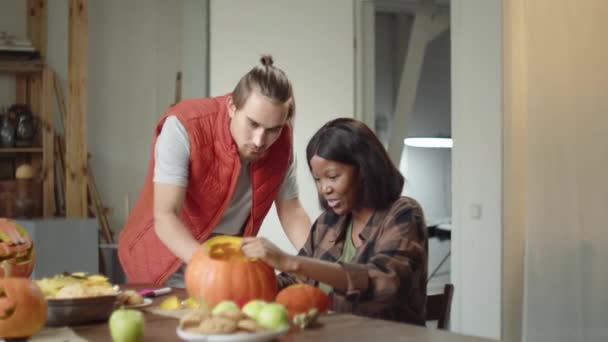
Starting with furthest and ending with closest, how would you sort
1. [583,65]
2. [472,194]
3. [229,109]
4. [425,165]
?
[425,165]
[472,194]
[583,65]
[229,109]

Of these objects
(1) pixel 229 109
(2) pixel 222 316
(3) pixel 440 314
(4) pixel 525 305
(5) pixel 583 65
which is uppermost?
(5) pixel 583 65

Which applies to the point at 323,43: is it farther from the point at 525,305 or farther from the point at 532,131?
the point at 525,305

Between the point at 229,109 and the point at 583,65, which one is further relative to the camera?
the point at 583,65

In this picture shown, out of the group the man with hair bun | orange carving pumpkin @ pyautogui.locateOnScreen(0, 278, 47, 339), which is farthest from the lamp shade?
orange carving pumpkin @ pyautogui.locateOnScreen(0, 278, 47, 339)

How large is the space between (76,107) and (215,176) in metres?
2.54

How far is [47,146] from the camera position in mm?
4723

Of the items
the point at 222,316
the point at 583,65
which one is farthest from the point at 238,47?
the point at 222,316

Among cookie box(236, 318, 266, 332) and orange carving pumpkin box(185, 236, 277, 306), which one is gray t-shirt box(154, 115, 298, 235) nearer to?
orange carving pumpkin box(185, 236, 277, 306)

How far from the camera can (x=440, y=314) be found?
2080 millimetres

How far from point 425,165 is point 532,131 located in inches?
136

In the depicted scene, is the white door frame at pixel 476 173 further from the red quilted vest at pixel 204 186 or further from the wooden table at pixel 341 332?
the wooden table at pixel 341 332

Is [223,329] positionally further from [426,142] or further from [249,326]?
[426,142]

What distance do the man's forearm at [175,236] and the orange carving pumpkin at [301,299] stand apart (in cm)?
47

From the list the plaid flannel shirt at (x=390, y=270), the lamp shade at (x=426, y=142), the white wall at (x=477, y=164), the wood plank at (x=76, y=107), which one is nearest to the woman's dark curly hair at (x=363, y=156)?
the plaid flannel shirt at (x=390, y=270)
